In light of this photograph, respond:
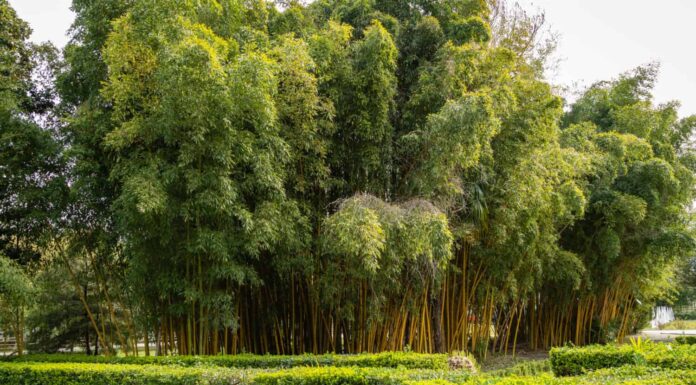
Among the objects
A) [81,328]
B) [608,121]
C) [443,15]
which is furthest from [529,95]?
[81,328]

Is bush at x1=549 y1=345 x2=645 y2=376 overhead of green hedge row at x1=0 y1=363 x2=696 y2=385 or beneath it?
beneath

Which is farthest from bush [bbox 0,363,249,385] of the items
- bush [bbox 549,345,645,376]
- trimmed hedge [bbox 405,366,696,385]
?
bush [bbox 549,345,645,376]

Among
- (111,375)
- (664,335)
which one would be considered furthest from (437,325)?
(664,335)

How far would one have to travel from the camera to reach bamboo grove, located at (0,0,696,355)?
583 centimetres

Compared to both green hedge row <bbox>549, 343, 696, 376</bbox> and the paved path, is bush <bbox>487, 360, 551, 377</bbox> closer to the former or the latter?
green hedge row <bbox>549, 343, 696, 376</bbox>

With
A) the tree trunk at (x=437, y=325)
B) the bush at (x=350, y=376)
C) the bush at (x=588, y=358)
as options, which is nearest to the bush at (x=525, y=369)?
the tree trunk at (x=437, y=325)

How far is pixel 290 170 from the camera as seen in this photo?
6793 millimetres

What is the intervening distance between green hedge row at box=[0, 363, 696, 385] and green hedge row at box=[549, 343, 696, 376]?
45 centimetres

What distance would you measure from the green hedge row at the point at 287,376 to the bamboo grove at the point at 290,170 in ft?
3.57

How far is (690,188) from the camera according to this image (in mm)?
10531

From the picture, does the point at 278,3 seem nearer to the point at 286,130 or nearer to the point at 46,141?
the point at 286,130

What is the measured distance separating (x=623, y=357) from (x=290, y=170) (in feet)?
13.5

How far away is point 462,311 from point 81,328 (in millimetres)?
7401

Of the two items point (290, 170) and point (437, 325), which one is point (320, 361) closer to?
point (290, 170)
